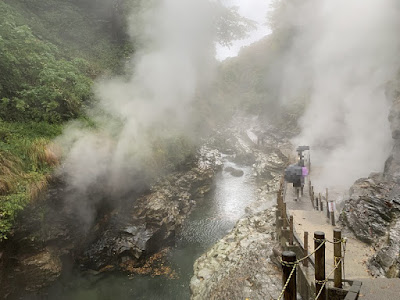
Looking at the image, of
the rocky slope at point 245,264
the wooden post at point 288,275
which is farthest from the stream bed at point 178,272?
the wooden post at point 288,275

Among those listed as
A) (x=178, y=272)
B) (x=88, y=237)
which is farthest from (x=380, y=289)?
(x=88, y=237)

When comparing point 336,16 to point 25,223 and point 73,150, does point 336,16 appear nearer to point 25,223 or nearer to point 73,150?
point 73,150

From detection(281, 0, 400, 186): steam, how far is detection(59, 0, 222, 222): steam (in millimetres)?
11516

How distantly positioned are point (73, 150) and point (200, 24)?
1625 cm

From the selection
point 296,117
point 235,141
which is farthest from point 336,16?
point 235,141

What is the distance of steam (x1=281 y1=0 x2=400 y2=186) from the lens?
16.5m

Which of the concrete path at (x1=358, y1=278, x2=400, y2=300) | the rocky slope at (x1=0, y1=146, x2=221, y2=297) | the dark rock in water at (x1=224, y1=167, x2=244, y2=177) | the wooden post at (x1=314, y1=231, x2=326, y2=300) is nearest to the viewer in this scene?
the wooden post at (x1=314, y1=231, x2=326, y2=300)

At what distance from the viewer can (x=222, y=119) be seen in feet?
110

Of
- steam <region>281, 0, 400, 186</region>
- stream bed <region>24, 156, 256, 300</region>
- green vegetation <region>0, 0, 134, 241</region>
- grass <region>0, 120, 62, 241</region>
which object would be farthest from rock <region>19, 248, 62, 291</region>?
steam <region>281, 0, 400, 186</region>

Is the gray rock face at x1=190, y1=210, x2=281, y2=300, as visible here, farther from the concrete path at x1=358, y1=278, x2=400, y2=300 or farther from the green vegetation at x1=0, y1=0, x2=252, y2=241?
the green vegetation at x1=0, y1=0, x2=252, y2=241

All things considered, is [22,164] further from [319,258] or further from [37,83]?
[319,258]

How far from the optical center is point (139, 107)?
50.6ft

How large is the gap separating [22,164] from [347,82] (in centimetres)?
2377

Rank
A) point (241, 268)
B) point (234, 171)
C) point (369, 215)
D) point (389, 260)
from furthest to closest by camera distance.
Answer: point (234, 171) < point (241, 268) < point (369, 215) < point (389, 260)
